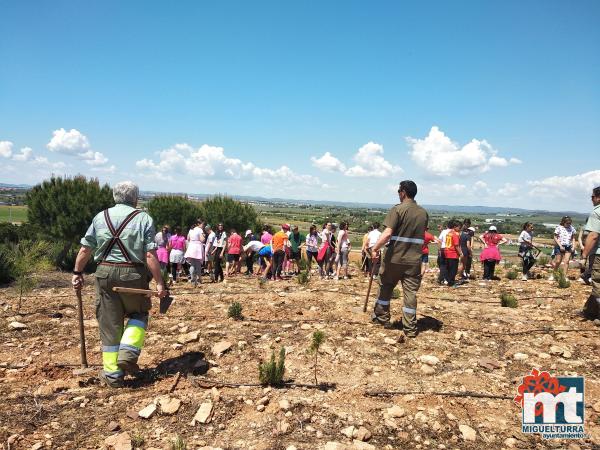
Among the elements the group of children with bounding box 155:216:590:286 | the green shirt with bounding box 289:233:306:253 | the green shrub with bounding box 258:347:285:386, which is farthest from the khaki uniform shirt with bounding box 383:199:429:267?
the green shirt with bounding box 289:233:306:253

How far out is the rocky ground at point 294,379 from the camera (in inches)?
126

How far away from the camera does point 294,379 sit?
166 inches

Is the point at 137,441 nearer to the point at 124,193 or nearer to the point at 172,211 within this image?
the point at 124,193

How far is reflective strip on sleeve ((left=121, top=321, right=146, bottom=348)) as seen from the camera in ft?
13.4

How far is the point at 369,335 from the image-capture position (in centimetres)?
554

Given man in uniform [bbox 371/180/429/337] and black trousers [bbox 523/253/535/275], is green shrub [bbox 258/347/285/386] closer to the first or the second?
man in uniform [bbox 371/180/429/337]

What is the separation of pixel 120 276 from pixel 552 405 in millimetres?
4549

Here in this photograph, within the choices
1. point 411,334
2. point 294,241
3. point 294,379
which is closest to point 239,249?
point 294,241

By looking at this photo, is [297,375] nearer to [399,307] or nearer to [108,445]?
[108,445]

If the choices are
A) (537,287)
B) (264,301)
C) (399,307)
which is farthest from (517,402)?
(537,287)

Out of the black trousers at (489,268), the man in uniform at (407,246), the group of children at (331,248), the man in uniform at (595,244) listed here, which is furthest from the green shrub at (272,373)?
the black trousers at (489,268)

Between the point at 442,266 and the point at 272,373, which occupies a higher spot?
the point at 442,266

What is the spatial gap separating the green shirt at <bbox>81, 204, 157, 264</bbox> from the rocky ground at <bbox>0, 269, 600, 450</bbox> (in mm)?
1432

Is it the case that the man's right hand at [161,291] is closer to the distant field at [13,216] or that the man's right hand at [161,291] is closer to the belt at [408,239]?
the belt at [408,239]
